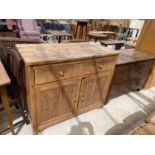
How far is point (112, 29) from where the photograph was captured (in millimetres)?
6621

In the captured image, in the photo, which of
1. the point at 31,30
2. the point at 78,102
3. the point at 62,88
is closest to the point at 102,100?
the point at 78,102

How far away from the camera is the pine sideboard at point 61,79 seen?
3.67 feet

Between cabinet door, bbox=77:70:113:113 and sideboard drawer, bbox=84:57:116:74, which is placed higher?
sideboard drawer, bbox=84:57:116:74

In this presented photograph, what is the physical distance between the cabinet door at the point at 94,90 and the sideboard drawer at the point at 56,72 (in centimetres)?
19


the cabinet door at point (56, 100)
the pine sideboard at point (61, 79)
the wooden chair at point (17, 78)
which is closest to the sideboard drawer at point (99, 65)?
the pine sideboard at point (61, 79)

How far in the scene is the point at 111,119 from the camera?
1.84 meters

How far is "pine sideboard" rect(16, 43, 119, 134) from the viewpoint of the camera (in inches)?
44.0

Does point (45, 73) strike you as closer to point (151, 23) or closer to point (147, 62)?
point (147, 62)

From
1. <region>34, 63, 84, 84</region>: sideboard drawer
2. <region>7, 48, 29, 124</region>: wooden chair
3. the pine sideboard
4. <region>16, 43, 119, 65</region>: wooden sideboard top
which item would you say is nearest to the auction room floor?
the pine sideboard

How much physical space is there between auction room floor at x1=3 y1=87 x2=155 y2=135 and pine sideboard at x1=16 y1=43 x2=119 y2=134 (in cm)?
11

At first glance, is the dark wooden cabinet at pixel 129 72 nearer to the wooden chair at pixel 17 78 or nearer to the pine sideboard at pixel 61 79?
the pine sideboard at pixel 61 79

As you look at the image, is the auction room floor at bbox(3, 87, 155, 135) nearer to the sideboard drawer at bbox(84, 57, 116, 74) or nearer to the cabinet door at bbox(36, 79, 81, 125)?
the cabinet door at bbox(36, 79, 81, 125)

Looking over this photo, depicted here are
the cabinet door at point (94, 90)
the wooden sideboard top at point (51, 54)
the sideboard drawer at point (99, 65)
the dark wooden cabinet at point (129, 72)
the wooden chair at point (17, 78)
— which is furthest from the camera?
the dark wooden cabinet at point (129, 72)

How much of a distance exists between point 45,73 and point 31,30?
3.29m
